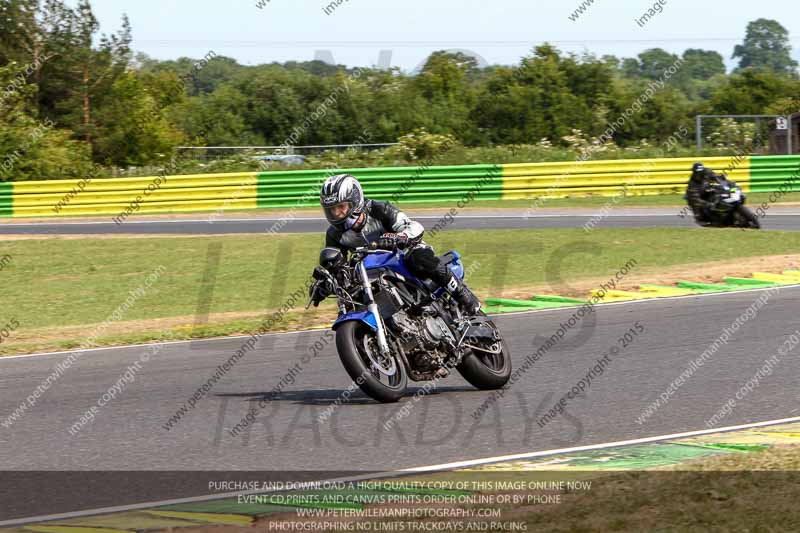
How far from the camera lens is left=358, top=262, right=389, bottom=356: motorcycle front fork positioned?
26.5 ft

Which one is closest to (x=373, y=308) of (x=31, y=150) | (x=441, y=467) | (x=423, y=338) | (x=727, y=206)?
(x=423, y=338)

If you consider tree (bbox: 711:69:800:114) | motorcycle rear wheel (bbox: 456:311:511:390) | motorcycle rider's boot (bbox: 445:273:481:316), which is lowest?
motorcycle rear wheel (bbox: 456:311:511:390)

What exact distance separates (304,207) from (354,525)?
2501 centimetres

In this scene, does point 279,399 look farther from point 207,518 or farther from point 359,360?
point 207,518

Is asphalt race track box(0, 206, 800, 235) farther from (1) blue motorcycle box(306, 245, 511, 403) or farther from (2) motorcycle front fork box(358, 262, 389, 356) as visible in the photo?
(2) motorcycle front fork box(358, 262, 389, 356)

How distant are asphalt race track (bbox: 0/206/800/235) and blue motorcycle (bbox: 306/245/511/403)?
15558 millimetres

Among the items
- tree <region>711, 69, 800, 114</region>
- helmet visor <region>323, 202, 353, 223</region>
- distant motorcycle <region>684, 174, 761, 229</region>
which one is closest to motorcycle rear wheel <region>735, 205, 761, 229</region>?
distant motorcycle <region>684, 174, 761, 229</region>

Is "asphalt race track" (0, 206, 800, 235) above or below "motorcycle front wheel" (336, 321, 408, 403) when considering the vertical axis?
below

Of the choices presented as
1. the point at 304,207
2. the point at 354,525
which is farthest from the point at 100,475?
the point at 304,207

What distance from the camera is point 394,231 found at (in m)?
8.49

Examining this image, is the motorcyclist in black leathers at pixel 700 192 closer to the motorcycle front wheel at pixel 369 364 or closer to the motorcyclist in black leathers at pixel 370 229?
the motorcyclist in black leathers at pixel 370 229

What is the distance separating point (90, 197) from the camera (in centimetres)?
2966

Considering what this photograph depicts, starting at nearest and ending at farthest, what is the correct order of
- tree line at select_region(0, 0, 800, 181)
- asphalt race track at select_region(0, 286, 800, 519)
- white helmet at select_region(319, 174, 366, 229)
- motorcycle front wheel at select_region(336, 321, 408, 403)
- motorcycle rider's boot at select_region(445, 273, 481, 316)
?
1. asphalt race track at select_region(0, 286, 800, 519)
2. motorcycle front wheel at select_region(336, 321, 408, 403)
3. white helmet at select_region(319, 174, 366, 229)
4. motorcycle rider's boot at select_region(445, 273, 481, 316)
5. tree line at select_region(0, 0, 800, 181)

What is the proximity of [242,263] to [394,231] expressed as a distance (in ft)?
38.8
